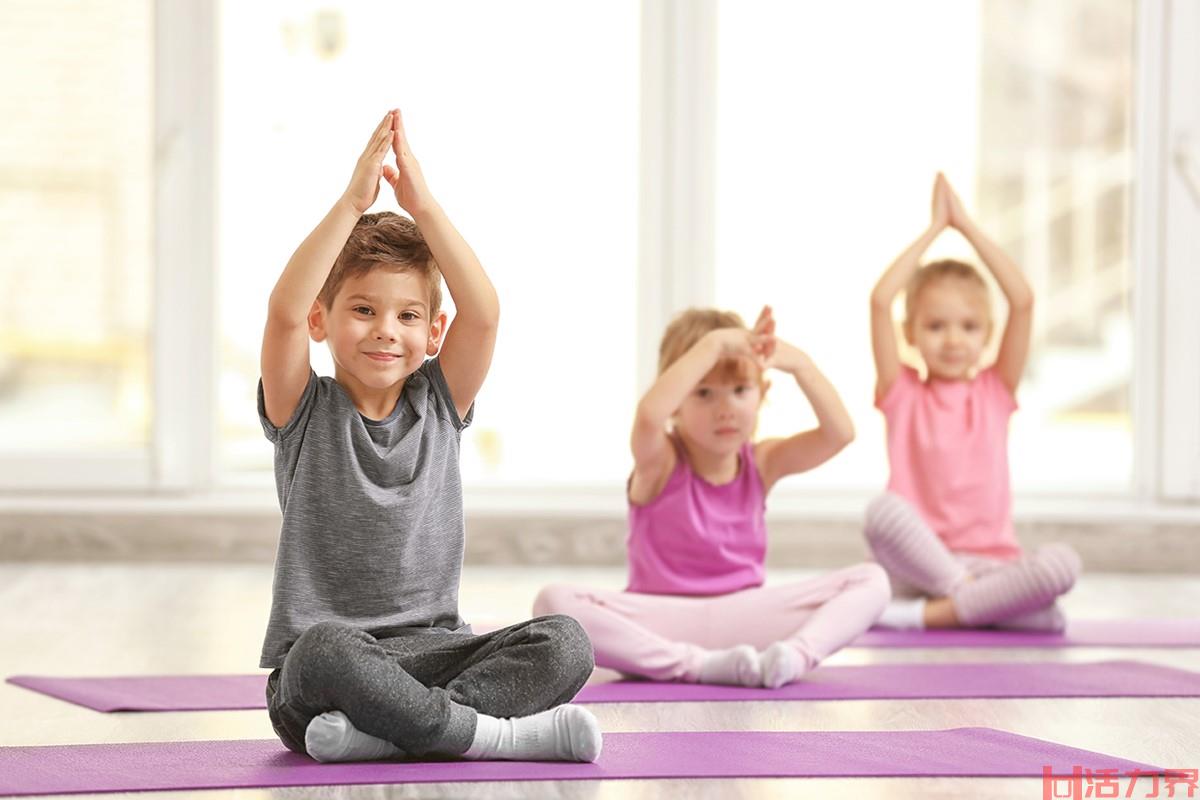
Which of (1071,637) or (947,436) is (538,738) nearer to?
(1071,637)

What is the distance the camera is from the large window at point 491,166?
389 cm

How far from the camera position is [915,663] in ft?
7.99

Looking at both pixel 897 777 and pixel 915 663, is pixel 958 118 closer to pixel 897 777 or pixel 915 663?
pixel 915 663

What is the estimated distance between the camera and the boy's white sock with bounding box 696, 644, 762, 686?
2197mm

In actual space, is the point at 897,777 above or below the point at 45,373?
below

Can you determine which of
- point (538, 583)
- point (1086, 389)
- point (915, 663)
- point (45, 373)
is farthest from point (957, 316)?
point (45, 373)

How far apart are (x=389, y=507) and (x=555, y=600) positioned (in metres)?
0.55

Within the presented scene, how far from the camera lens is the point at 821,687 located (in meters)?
2.20

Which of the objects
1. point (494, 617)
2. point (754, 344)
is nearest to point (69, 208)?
point (494, 617)

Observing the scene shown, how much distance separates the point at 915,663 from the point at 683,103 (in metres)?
1.81

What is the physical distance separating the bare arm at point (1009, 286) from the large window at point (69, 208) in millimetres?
1937

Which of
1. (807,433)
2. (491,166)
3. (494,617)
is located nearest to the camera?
(807,433)

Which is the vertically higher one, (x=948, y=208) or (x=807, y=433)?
(x=948, y=208)

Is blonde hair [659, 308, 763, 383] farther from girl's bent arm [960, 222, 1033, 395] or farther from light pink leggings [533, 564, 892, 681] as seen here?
girl's bent arm [960, 222, 1033, 395]
